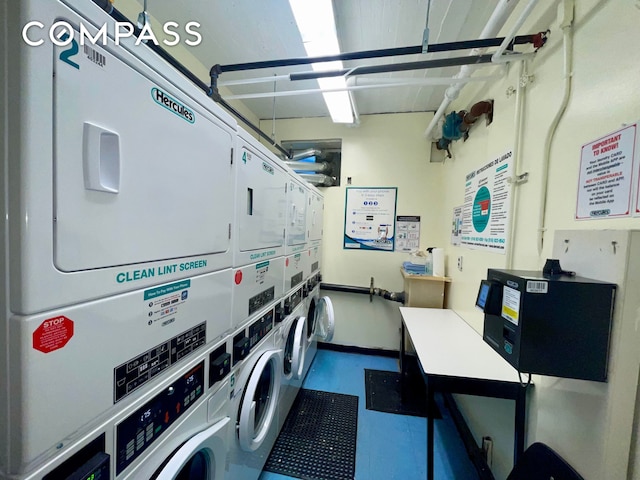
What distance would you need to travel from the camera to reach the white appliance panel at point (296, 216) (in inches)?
67.7

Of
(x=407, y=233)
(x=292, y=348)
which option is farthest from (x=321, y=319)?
(x=407, y=233)

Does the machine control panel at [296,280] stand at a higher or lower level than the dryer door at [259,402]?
higher

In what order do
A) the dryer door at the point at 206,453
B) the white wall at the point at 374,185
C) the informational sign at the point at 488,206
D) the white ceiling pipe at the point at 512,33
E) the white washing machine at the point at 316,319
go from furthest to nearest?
1. the white wall at the point at 374,185
2. the white washing machine at the point at 316,319
3. the informational sign at the point at 488,206
4. the white ceiling pipe at the point at 512,33
5. the dryer door at the point at 206,453

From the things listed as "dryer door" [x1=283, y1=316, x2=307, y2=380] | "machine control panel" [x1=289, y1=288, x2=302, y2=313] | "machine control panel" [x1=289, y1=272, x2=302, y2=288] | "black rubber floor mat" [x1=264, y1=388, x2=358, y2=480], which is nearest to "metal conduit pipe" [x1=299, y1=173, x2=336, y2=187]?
"machine control panel" [x1=289, y1=272, x2=302, y2=288]

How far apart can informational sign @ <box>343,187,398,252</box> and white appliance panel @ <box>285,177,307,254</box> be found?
3.29ft

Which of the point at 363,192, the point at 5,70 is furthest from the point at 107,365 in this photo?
the point at 363,192

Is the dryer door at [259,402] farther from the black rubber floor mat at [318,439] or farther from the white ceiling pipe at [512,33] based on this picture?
the white ceiling pipe at [512,33]

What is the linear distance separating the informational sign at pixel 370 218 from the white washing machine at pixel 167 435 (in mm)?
2240

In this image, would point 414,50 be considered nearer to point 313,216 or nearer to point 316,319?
point 313,216

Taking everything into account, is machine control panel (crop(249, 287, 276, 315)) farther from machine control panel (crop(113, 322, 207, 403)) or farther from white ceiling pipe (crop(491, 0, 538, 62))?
white ceiling pipe (crop(491, 0, 538, 62))

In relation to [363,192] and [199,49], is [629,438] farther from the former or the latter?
[199,49]

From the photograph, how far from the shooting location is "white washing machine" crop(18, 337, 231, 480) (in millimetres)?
499

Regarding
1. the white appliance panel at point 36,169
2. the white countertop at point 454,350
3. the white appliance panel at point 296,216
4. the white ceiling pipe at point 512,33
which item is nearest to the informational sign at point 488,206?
the white ceiling pipe at point 512,33

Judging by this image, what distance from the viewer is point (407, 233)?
9.53 ft
